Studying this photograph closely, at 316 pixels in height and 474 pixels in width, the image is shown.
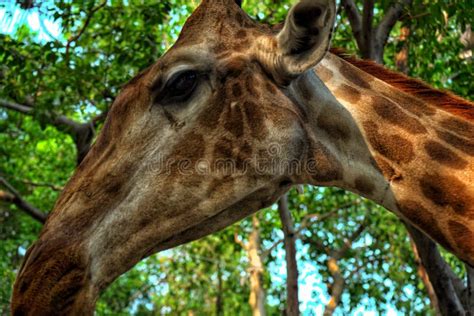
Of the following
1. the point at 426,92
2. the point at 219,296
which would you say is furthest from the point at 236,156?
the point at 219,296

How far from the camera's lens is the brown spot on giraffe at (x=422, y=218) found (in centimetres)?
366

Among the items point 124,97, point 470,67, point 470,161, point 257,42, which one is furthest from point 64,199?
point 470,67

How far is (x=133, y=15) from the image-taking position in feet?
34.6

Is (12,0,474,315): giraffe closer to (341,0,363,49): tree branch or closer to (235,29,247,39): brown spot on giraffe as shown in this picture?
(235,29,247,39): brown spot on giraffe

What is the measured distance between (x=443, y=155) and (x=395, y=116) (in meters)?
0.33

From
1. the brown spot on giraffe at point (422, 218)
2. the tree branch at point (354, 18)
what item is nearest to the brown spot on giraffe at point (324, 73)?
the brown spot on giraffe at point (422, 218)

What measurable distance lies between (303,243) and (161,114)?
480 inches

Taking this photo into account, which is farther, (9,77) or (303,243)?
(303,243)

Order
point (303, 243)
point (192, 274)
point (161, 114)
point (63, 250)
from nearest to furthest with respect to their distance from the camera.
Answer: point (63, 250), point (161, 114), point (303, 243), point (192, 274)

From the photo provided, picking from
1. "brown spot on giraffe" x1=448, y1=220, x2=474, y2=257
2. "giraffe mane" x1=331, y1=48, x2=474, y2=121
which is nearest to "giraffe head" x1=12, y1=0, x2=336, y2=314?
"giraffe mane" x1=331, y1=48, x2=474, y2=121

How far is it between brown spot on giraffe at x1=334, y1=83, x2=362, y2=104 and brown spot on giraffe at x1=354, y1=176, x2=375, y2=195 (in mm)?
421

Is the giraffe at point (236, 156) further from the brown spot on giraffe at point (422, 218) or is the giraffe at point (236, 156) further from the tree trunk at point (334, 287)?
the tree trunk at point (334, 287)

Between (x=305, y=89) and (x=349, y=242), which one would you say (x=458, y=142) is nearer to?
(x=305, y=89)

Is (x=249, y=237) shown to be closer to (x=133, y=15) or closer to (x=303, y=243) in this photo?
(x=303, y=243)
